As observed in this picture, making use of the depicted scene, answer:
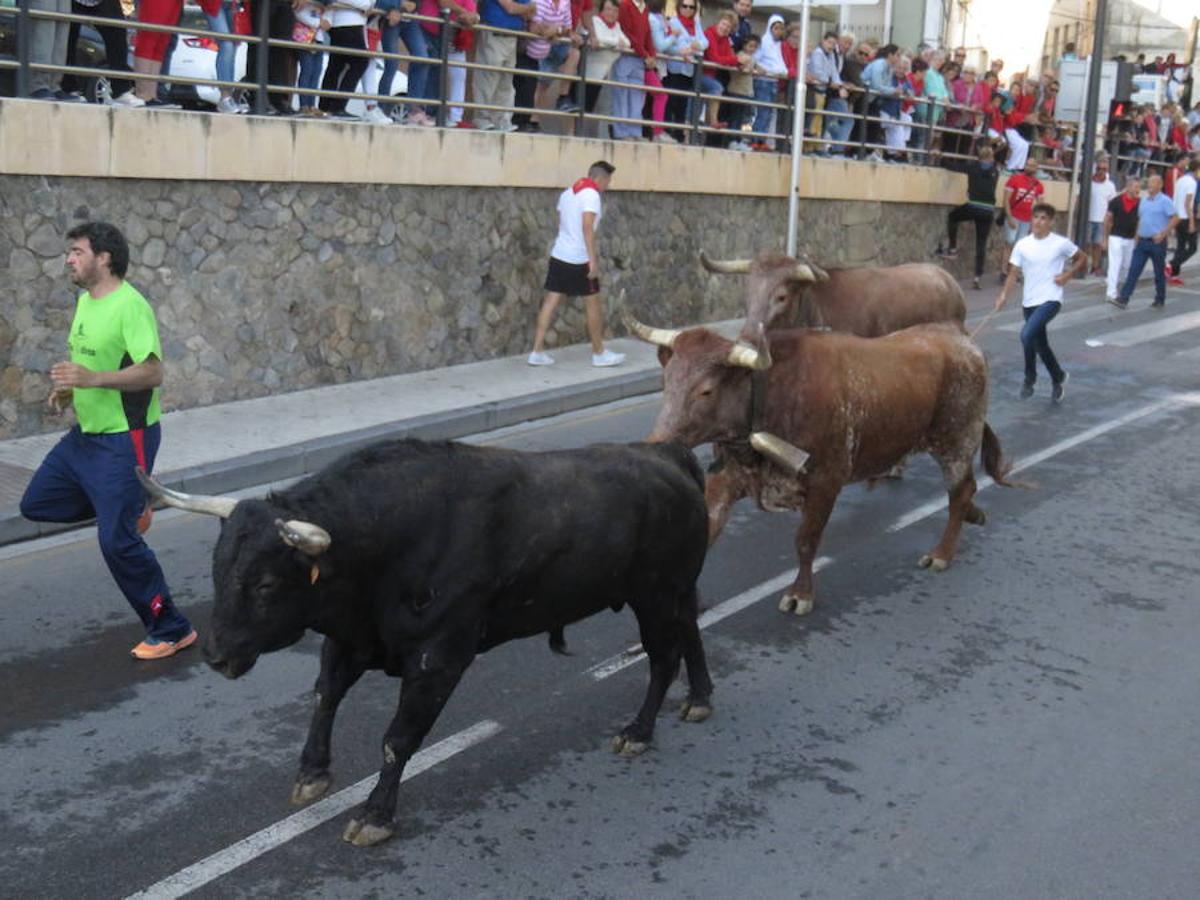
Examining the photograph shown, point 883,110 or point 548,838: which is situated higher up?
point 883,110

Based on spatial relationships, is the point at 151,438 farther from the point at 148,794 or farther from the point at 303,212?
the point at 303,212

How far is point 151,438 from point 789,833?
3317 mm

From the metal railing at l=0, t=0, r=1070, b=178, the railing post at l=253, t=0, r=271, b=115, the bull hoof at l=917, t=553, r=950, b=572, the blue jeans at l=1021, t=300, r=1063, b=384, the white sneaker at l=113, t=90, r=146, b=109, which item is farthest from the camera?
the blue jeans at l=1021, t=300, r=1063, b=384

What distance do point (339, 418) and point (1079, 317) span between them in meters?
12.3

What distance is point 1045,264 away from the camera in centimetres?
1373

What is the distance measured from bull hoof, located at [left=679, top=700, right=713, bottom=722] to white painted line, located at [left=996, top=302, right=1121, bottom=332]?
43.9 ft

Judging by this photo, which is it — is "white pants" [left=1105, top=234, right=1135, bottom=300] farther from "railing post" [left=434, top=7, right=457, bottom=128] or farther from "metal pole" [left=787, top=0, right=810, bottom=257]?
"railing post" [left=434, top=7, right=457, bottom=128]

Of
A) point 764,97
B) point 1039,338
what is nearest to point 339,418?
point 1039,338

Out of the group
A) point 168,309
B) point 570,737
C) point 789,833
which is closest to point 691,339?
point 570,737

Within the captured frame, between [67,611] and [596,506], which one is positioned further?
[67,611]

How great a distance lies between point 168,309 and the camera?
447 inches

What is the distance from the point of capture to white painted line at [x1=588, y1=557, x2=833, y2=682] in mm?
6742

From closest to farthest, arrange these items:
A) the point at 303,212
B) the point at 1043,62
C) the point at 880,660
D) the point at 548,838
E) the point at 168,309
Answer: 1. the point at 548,838
2. the point at 880,660
3. the point at 168,309
4. the point at 303,212
5. the point at 1043,62

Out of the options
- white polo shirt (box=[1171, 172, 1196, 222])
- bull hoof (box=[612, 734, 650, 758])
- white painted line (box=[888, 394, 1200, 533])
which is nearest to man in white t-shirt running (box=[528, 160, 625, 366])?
white painted line (box=[888, 394, 1200, 533])
